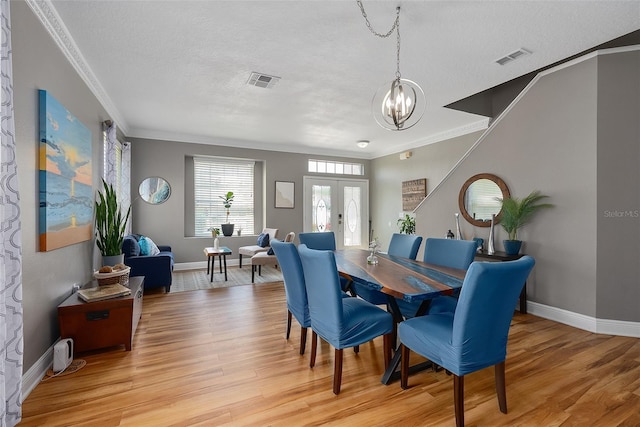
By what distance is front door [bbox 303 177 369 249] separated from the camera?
296 inches

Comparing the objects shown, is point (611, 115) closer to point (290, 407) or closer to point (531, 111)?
point (531, 111)

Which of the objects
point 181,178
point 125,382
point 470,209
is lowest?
point 125,382

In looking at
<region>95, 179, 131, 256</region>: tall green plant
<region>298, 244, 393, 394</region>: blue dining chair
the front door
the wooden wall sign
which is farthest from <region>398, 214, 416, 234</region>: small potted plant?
<region>95, 179, 131, 256</region>: tall green plant

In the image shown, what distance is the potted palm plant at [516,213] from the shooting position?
11.5 ft

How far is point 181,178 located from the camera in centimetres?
617

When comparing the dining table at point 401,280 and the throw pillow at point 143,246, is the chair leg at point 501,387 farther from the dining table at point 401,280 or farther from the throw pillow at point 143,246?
the throw pillow at point 143,246

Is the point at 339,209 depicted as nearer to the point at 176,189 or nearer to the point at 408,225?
the point at 408,225

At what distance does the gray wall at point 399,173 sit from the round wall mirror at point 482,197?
2.66 ft

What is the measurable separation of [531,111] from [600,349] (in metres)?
2.57

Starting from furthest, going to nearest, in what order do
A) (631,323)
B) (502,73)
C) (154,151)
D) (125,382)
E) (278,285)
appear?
(154,151), (278,285), (502,73), (631,323), (125,382)

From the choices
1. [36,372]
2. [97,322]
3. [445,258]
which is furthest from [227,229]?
[445,258]

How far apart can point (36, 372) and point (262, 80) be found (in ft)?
10.8

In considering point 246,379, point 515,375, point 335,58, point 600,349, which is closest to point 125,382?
point 246,379

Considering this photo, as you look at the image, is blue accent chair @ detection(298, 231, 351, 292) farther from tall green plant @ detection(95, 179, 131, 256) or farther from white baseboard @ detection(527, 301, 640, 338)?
white baseboard @ detection(527, 301, 640, 338)
